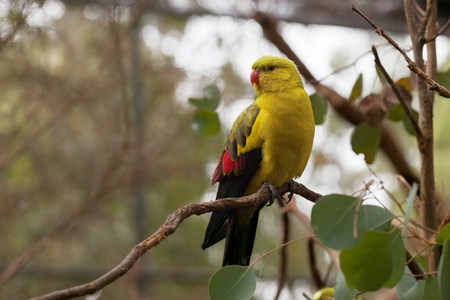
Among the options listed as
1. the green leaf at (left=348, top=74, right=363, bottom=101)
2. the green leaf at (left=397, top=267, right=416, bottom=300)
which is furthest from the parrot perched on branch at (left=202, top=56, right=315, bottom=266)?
the green leaf at (left=397, top=267, right=416, bottom=300)

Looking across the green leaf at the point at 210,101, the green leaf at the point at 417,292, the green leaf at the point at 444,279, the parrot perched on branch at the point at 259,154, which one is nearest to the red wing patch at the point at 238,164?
the parrot perched on branch at the point at 259,154

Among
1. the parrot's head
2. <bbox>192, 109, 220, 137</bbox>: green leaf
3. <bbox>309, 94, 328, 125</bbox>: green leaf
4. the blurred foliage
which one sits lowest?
<bbox>309, 94, 328, 125</bbox>: green leaf

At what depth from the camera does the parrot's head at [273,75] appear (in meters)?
1.14

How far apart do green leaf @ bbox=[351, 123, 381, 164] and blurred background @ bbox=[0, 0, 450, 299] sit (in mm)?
937

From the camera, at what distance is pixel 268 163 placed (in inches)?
41.3

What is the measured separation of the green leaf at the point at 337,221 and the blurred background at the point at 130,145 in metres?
1.36

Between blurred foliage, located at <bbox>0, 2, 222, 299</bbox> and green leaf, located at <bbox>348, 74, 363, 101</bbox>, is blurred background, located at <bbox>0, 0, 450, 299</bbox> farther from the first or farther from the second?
green leaf, located at <bbox>348, 74, 363, 101</bbox>

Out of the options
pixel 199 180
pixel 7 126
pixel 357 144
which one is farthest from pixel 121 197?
pixel 357 144

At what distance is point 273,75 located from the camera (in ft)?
3.81

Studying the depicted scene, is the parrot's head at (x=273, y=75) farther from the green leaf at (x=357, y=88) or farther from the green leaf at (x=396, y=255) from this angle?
the green leaf at (x=396, y=255)

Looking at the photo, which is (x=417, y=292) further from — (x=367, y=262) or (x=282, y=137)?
(x=282, y=137)

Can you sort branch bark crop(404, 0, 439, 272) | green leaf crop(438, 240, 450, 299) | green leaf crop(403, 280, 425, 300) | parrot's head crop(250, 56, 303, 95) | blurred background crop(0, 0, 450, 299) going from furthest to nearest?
1. blurred background crop(0, 0, 450, 299)
2. parrot's head crop(250, 56, 303, 95)
3. branch bark crop(404, 0, 439, 272)
4. green leaf crop(403, 280, 425, 300)
5. green leaf crop(438, 240, 450, 299)

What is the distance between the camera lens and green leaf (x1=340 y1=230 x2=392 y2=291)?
53cm

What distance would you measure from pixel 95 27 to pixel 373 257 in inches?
71.2
